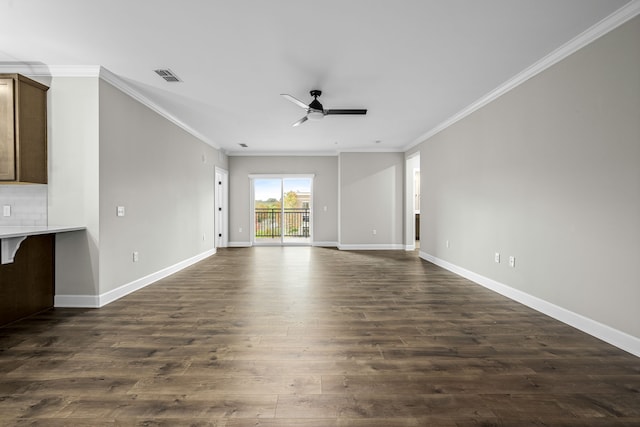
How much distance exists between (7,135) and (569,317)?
5707 millimetres

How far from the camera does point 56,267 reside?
3.34 metres

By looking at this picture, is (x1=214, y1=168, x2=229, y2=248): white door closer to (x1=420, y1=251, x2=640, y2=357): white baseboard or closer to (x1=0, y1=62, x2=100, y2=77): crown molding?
(x1=0, y1=62, x2=100, y2=77): crown molding

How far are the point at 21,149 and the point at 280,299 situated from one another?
10.1 feet

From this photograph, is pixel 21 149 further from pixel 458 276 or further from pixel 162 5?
pixel 458 276

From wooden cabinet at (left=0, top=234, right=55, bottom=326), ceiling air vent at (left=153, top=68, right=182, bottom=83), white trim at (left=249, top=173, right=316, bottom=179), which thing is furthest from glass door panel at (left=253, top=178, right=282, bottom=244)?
wooden cabinet at (left=0, top=234, right=55, bottom=326)

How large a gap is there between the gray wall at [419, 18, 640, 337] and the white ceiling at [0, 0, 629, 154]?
38 centimetres

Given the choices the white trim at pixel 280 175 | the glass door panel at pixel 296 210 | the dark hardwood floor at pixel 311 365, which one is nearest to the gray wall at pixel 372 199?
the white trim at pixel 280 175

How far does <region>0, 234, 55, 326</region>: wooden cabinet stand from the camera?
9.26 ft

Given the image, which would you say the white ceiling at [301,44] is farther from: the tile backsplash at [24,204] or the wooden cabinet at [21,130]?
the tile backsplash at [24,204]

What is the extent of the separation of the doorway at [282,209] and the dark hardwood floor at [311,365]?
5059 millimetres

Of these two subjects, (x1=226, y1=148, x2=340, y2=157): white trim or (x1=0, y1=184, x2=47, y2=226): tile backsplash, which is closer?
(x1=0, y1=184, x2=47, y2=226): tile backsplash

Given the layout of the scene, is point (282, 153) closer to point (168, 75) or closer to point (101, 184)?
point (168, 75)

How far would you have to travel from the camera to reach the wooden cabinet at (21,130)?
117 inches

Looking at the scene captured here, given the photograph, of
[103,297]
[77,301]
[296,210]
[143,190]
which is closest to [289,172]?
[296,210]
